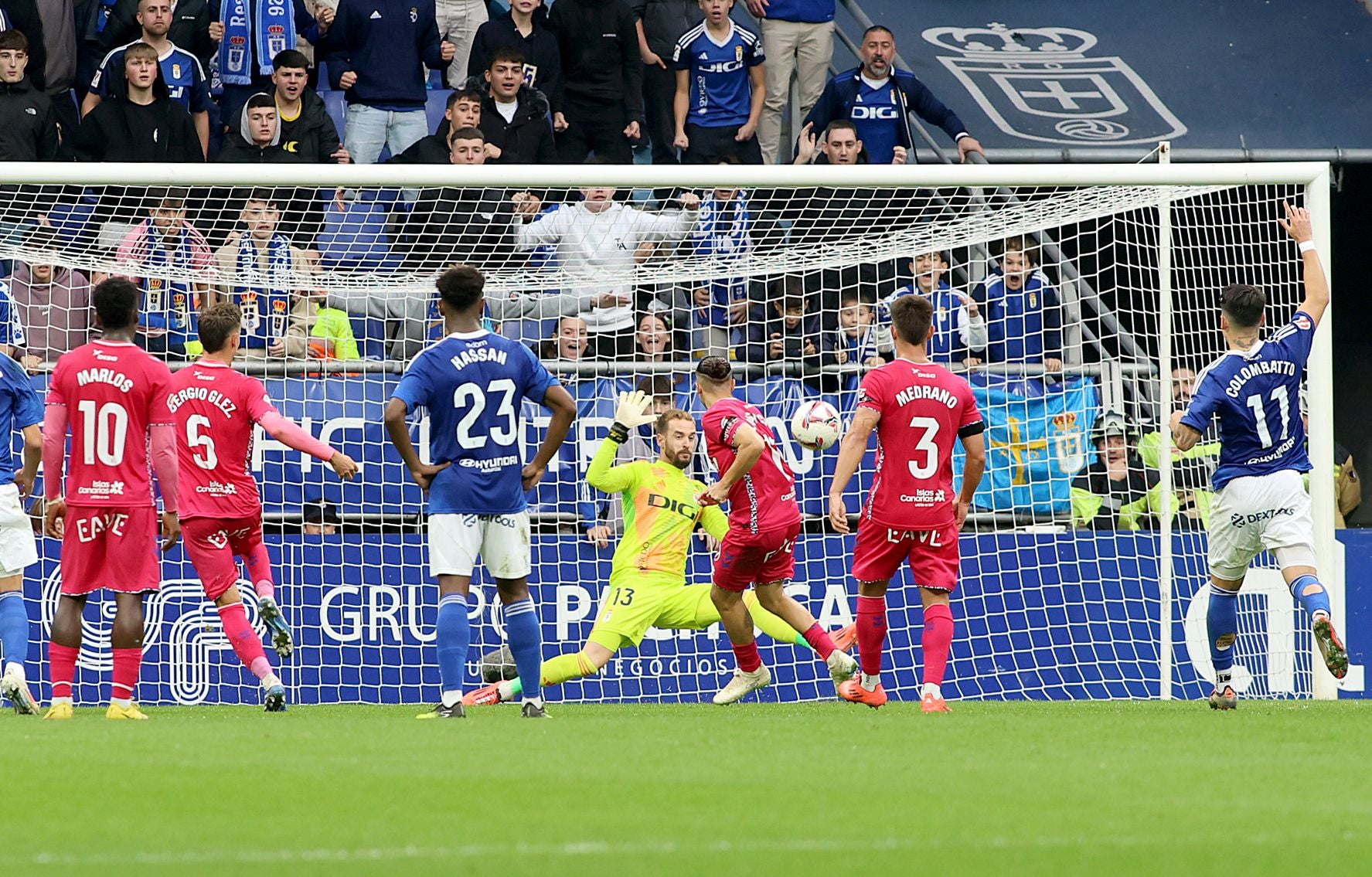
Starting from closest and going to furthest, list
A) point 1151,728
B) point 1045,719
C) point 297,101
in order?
1. point 1151,728
2. point 1045,719
3. point 297,101

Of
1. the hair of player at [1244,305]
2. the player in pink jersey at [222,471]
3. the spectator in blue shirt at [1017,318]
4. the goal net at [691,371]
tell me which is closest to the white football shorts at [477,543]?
the player in pink jersey at [222,471]

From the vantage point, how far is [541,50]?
49.0ft

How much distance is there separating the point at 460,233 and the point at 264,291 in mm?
1399

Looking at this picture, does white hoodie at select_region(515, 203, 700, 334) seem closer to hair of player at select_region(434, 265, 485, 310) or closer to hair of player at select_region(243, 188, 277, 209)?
hair of player at select_region(243, 188, 277, 209)

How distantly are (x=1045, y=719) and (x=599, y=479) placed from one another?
116 inches

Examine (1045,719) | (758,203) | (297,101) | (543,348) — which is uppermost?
(297,101)

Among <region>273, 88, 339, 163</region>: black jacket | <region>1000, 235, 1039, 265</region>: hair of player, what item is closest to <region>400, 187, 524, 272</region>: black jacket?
<region>273, 88, 339, 163</region>: black jacket

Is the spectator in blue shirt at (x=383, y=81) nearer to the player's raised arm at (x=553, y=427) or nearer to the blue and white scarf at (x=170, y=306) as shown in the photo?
the blue and white scarf at (x=170, y=306)

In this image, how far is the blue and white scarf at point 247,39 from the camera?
1471 cm

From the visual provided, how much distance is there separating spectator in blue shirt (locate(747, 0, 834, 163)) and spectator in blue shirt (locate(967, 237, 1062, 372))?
3534 mm

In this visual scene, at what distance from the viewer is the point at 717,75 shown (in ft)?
49.7

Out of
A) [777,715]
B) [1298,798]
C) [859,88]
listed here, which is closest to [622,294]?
[859,88]

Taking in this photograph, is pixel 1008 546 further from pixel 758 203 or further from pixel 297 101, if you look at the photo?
pixel 297 101

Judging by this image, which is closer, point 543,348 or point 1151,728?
point 1151,728
